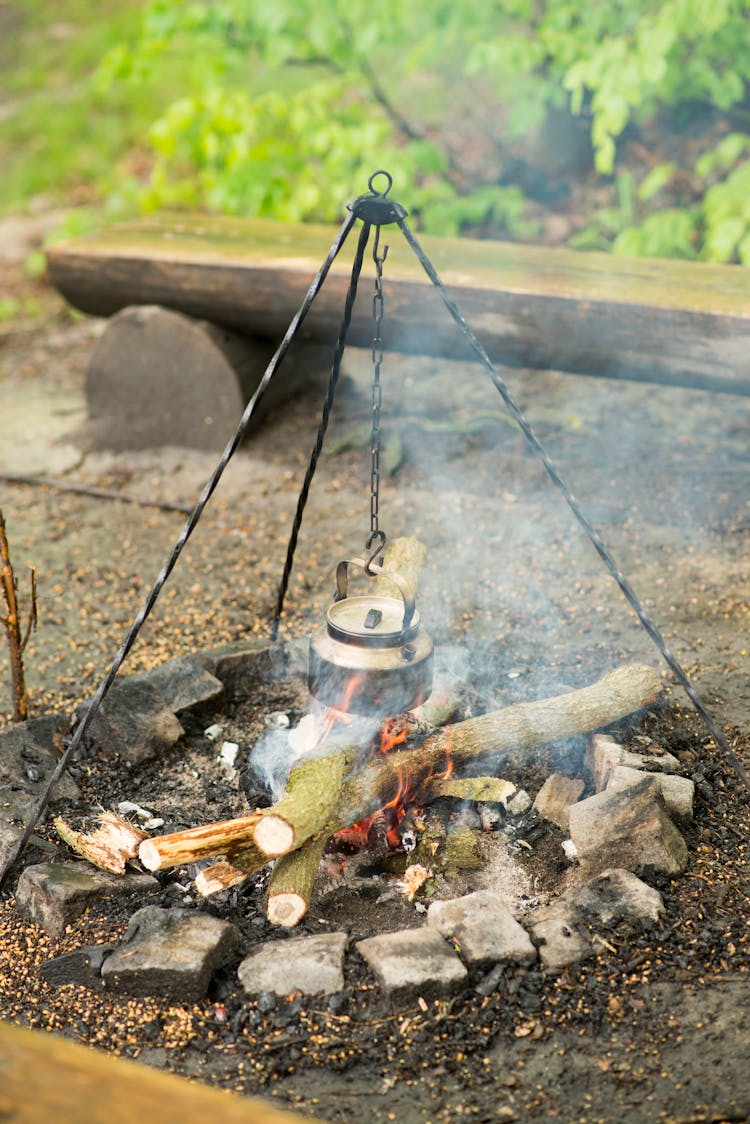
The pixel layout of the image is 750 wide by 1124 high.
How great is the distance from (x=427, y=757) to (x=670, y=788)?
766 millimetres

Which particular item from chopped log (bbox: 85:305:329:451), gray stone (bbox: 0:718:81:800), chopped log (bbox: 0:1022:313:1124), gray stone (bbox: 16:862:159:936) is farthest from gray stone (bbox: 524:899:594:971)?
chopped log (bbox: 85:305:329:451)

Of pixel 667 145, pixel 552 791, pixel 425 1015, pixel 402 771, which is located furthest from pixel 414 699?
pixel 667 145

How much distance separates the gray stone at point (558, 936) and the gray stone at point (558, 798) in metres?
0.40

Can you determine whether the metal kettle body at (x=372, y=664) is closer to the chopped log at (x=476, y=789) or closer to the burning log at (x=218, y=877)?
the chopped log at (x=476, y=789)

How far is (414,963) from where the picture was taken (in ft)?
9.34

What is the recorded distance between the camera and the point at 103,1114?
168 cm

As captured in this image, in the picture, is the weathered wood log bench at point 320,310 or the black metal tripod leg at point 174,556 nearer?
the black metal tripod leg at point 174,556

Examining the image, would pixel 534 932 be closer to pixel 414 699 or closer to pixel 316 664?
pixel 414 699

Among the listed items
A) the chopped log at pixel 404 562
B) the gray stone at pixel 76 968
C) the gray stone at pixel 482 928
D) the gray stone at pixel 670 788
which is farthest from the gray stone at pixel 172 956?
the chopped log at pixel 404 562

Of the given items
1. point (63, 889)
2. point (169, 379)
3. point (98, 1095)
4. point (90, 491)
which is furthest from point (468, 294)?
point (98, 1095)

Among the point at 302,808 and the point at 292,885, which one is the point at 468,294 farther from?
the point at 292,885

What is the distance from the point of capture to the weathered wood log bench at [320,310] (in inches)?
195

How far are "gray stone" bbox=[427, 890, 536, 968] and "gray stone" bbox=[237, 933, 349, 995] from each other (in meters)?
0.30

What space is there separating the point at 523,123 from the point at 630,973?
19.8 feet
